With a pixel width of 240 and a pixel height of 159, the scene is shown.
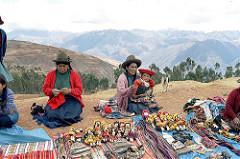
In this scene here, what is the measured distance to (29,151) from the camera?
5012 millimetres

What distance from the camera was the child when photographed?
7.34 m

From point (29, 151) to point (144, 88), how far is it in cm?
312

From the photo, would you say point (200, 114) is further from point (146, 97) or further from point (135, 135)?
point (135, 135)

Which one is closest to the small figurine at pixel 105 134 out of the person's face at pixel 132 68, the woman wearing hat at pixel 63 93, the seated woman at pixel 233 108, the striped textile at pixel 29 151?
the striped textile at pixel 29 151

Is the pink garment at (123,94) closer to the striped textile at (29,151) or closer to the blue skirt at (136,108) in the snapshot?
the blue skirt at (136,108)

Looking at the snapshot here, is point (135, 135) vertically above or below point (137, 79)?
below

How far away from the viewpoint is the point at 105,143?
5477mm

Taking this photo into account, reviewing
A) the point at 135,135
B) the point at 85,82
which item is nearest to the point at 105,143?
the point at 135,135

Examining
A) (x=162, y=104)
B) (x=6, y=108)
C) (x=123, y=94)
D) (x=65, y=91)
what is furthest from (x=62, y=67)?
(x=162, y=104)

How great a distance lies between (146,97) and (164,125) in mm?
1615

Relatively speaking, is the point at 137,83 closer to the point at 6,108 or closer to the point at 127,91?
the point at 127,91

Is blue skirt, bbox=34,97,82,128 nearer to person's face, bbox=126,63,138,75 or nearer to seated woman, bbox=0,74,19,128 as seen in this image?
seated woman, bbox=0,74,19,128

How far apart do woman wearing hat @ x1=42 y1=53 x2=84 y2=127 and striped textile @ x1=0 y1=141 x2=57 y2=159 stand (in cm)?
131

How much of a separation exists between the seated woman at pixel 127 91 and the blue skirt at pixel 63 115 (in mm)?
894
